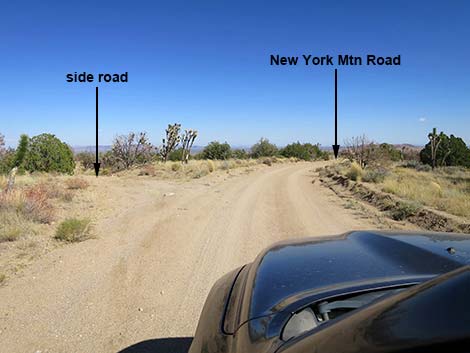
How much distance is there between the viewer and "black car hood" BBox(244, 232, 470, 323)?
2.17 metres

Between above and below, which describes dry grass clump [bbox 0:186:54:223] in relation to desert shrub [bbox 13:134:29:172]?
below

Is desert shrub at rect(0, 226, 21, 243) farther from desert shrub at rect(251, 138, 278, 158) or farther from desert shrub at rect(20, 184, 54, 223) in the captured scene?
desert shrub at rect(251, 138, 278, 158)

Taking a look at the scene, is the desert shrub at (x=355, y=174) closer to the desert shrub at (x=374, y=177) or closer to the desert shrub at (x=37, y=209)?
the desert shrub at (x=374, y=177)

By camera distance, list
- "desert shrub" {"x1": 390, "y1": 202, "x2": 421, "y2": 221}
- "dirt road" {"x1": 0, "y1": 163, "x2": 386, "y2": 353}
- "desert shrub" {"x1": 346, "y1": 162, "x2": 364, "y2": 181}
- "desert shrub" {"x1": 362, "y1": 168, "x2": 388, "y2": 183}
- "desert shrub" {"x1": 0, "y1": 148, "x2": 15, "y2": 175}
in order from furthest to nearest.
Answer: "desert shrub" {"x1": 0, "y1": 148, "x2": 15, "y2": 175} → "desert shrub" {"x1": 346, "y1": 162, "x2": 364, "y2": 181} → "desert shrub" {"x1": 362, "y1": 168, "x2": 388, "y2": 183} → "desert shrub" {"x1": 390, "y1": 202, "x2": 421, "y2": 221} → "dirt road" {"x1": 0, "y1": 163, "x2": 386, "y2": 353}

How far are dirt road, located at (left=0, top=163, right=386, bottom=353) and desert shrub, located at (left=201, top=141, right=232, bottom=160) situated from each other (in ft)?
129

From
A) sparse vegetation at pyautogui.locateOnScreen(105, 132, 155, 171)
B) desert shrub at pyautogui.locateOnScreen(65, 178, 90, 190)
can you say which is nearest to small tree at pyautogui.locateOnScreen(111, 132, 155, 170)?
sparse vegetation at pyautogui.locateOnScreen(105, 132, 155, 171)

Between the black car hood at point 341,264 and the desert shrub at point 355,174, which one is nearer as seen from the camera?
the black car hood at point 341,264

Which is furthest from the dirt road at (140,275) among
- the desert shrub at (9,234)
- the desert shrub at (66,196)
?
the desert shrub at (66,196)

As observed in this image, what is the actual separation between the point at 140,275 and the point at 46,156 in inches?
835

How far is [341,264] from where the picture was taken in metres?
2.53

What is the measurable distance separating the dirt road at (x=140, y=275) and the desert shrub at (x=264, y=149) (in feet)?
160

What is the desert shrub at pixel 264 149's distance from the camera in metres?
61.6

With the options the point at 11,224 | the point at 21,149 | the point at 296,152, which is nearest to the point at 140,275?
the point at 11,224

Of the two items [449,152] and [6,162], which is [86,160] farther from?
[449,152]
